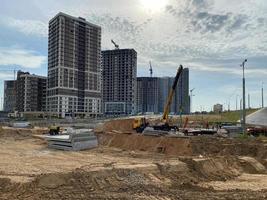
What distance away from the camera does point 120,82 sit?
165250mm

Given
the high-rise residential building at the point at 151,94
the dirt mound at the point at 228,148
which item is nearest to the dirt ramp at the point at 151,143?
the dirt mound at the point at 228,148

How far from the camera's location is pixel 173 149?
29.6 m

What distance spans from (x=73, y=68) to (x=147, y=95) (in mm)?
39230

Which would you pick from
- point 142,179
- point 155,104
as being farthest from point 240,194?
point 155,104

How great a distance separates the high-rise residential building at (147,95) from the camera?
554ft

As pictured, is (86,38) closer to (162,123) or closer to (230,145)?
(162,123)

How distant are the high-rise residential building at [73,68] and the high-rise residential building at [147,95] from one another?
23240 millimetres

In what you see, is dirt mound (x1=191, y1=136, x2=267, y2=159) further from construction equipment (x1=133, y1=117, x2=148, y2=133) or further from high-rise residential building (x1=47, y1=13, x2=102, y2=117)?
high-rise residential building (x1=47, y1=13, x2=102, y2=117)

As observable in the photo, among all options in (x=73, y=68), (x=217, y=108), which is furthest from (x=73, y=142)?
(x=73, y=68)

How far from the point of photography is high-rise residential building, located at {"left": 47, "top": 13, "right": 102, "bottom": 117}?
5315 inches

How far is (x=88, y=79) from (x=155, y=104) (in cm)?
3464

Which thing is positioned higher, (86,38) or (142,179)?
(86,38)

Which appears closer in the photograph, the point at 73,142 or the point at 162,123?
the point at 73,142

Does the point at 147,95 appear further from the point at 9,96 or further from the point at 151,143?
the point at 151,143
